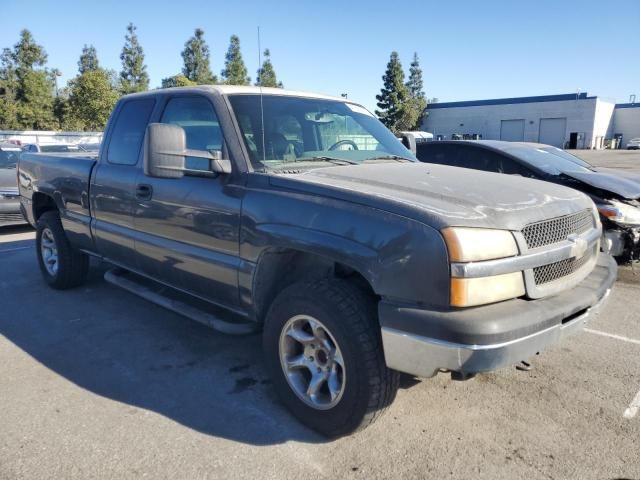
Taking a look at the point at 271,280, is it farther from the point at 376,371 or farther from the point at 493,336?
the point at 493,336

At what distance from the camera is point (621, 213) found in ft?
18.9

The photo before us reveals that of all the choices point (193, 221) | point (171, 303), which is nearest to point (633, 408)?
point (193, 221)

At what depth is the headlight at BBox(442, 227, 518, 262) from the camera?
234cm

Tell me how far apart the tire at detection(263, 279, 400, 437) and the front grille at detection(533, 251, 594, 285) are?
855mm

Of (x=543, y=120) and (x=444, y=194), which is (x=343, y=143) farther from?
(x=543, y=120)

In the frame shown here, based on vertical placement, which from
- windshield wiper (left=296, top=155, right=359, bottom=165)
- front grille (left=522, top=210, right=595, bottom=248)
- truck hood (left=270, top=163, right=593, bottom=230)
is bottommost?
front grille (left=522, top=210, right=595, bottom=248)

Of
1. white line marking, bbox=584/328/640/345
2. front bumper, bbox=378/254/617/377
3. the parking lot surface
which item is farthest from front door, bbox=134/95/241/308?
white line marking, bbox=584/328/640/345

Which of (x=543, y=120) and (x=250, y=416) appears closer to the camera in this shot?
(x=250, y=416)

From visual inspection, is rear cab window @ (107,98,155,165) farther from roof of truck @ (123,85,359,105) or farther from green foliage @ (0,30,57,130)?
green foliage @ (0,30,57,130)

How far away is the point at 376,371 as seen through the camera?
259 centimetres

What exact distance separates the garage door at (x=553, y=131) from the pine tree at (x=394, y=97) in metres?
17.0

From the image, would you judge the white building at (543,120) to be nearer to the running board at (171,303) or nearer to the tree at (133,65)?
the tree at (133,65)

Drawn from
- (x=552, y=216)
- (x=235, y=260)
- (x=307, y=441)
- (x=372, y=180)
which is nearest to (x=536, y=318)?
(x=552, y=216)

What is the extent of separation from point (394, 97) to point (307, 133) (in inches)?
2560
